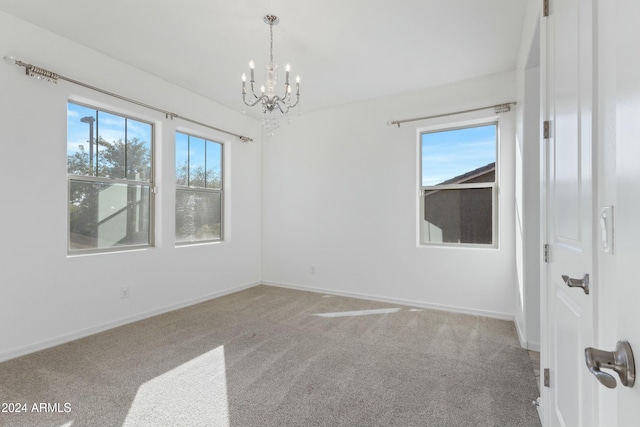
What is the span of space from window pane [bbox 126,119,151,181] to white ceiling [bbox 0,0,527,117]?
0.66 metres

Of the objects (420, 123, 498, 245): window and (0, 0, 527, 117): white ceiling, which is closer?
(0, 0, 527, 117): white ceiling

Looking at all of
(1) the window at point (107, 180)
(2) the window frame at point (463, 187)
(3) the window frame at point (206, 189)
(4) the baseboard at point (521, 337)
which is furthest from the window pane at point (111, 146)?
(4) the baseboard at point (521, 337)

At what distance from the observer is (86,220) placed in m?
3.10

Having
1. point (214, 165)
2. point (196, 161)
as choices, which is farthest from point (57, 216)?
point (214, 165)

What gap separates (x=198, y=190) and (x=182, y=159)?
1.53ft

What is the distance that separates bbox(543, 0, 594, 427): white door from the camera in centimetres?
97

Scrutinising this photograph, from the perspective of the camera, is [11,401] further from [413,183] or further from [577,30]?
[413,183]

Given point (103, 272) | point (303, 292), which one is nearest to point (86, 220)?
point (103, 272)

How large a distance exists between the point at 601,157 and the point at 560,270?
26.8 inches

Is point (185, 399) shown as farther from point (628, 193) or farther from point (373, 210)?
point (373, 210)

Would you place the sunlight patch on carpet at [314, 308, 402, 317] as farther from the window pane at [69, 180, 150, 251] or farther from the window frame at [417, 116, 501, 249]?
the window pane at [69, 180, 150, 251]

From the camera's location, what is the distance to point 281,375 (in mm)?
2205

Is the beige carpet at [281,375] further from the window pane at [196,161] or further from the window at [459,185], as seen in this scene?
the window pane at [196,161]

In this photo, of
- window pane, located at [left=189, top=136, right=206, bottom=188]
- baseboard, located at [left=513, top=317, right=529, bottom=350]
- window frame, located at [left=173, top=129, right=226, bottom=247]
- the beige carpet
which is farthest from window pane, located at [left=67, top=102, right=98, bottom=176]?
baseboard, located at [left=513, top=317, right=529, bottom=350]
